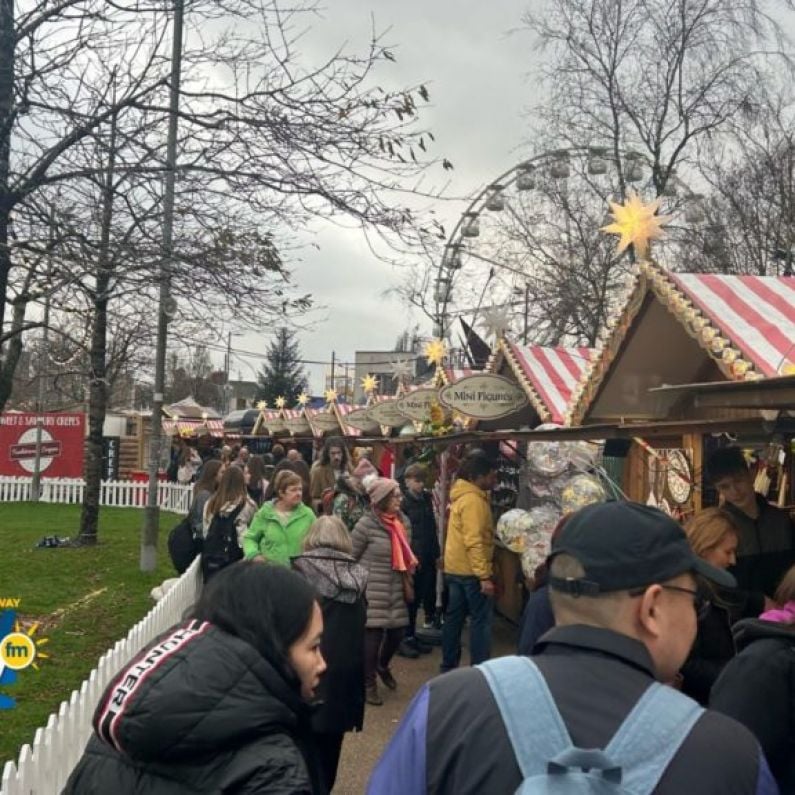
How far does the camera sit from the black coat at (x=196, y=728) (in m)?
1.70

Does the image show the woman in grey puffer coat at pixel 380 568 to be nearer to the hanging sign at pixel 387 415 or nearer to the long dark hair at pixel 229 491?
the long dark hair at pixel 229 491

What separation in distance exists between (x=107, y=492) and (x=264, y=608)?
72.7 ft

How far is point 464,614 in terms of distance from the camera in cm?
733

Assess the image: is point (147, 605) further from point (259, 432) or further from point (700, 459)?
point (259, 432)

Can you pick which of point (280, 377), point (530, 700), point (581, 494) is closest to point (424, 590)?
point (581, 494)

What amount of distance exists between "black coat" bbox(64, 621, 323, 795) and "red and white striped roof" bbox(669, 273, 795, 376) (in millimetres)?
3571


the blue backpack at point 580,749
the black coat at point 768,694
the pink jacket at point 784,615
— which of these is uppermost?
the blue backpack at point 580,749

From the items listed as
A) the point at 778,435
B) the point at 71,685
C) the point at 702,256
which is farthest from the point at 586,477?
the point at 702,256

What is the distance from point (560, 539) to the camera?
66.1 inches

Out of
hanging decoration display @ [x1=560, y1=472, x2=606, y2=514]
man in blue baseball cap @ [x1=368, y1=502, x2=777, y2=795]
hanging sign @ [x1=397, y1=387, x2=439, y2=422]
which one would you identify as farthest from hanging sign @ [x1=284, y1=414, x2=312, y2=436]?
man in blue baseball cap @ [x1=368, y1=502, x2=777, y2=795]

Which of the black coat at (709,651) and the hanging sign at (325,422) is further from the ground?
the hanging sign at (325,422)

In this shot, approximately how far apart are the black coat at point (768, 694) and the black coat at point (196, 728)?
1.23m

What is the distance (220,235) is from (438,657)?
5.06 m

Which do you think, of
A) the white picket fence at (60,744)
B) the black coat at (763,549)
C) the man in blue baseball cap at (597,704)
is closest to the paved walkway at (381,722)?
the white picket fence at (60,744)
